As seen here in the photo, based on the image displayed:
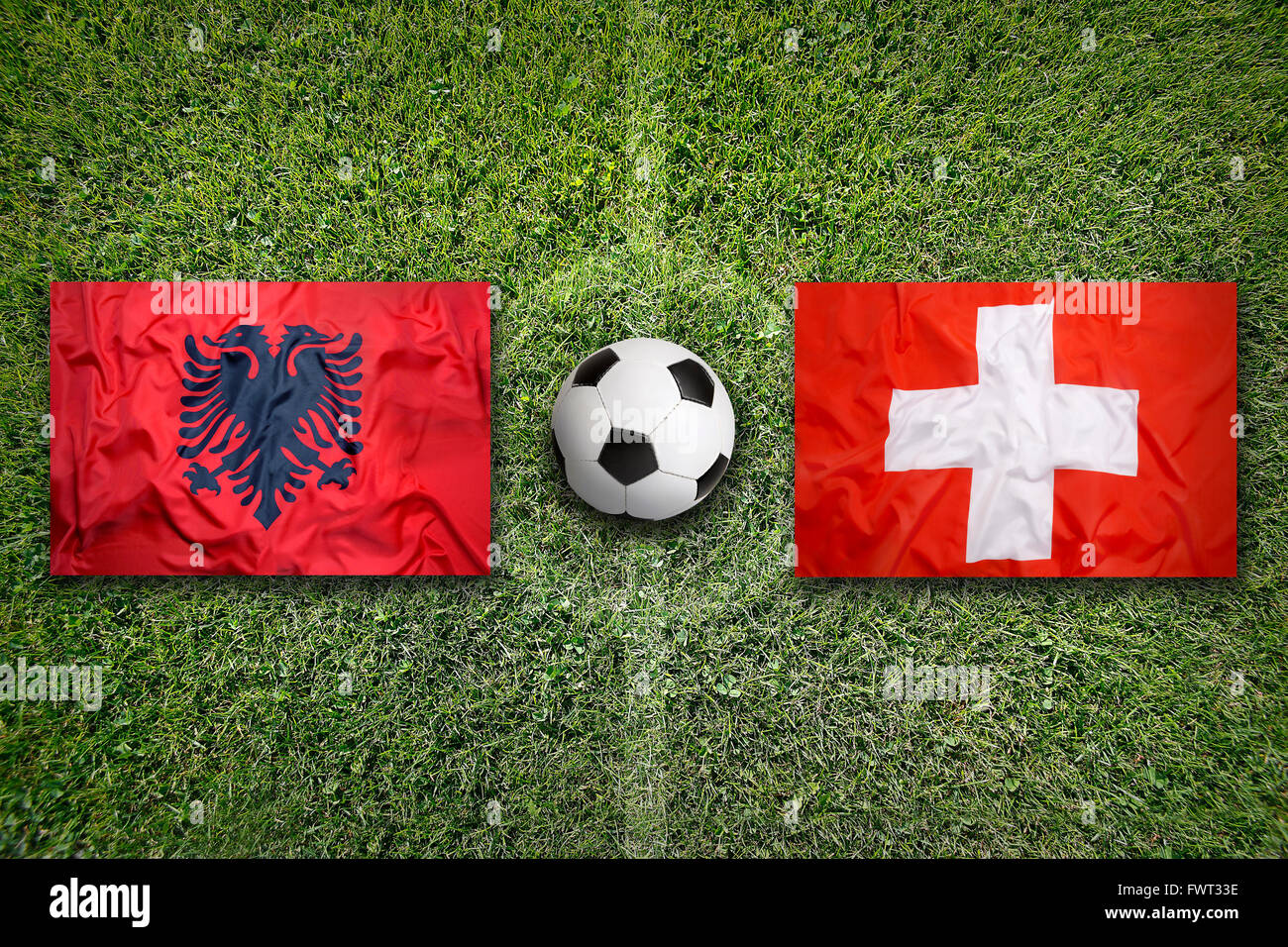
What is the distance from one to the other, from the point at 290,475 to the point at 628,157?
56.1 inches

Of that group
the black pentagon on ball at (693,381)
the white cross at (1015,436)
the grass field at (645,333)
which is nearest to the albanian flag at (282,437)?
the grass field at (645,333)

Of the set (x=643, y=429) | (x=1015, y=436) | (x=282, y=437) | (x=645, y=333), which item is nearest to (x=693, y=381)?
(x=643, y=429)

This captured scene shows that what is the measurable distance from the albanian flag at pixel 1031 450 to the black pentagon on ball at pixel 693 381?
0.33m

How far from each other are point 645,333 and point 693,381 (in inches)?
12.2

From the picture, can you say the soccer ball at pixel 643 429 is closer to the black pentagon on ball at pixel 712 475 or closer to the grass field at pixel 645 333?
the black pentagon on ball at pixel 712 475

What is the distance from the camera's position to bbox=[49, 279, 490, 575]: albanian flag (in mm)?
1428

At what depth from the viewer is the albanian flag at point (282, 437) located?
1428 millimetres

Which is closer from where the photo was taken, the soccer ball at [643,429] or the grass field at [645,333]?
the soccer ball at [643,429]

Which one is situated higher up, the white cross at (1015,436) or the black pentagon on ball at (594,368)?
the black pentagon on ball at (594,368)

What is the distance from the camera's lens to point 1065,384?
4.68ft

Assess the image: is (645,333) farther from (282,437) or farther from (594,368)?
(282,437)

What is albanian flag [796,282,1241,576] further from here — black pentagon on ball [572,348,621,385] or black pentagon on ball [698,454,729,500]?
black pentagon on ball [572,348,621,385]

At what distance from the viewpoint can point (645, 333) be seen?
148 centimetres

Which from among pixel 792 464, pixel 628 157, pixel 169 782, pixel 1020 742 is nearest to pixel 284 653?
pixel 169 782
